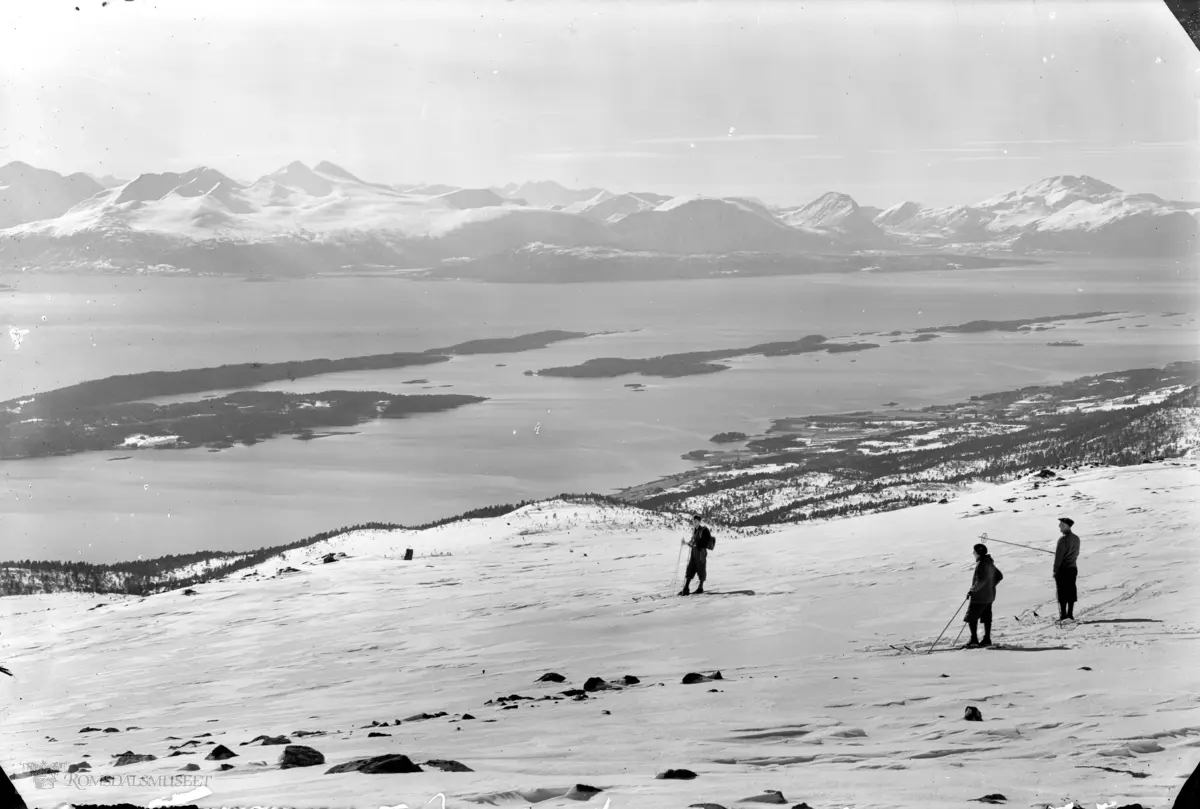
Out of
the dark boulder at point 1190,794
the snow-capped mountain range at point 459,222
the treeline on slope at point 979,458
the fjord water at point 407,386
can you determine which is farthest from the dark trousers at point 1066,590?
the snow-capped mountain range at point 459,222

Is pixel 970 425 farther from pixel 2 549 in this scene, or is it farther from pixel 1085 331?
pixel 2 549

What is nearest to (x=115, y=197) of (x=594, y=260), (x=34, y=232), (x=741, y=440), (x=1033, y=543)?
(x=34, y=232)

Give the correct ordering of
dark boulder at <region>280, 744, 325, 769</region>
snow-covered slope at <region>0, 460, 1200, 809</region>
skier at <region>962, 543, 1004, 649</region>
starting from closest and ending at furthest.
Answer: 1. snow-covered slope at <region>0, 460, 1200, 809</region>
2. dark boulder at <region>280, 744, 325, 769</region>
3. skier at <region>962, 543, 1004, 649</region>

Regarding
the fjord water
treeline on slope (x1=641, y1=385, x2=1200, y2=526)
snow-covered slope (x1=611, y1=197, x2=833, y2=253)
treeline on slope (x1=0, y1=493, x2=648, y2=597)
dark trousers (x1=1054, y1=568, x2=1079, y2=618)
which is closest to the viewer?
dark trousers (x1=1054, y1=568, x2=1079, y2=618)

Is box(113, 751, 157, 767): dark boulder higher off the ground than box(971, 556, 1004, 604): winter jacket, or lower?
lower

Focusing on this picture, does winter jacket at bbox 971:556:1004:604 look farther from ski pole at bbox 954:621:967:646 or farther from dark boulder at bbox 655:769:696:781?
dark boulder at bbox 655:769:696:781

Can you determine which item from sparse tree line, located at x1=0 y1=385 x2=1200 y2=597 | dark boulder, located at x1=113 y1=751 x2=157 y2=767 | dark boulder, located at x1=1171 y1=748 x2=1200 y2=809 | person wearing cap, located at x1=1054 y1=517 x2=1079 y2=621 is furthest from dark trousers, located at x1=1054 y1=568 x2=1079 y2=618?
dark boulder, located at x1=113 y1=751 x2=157 y2=767
